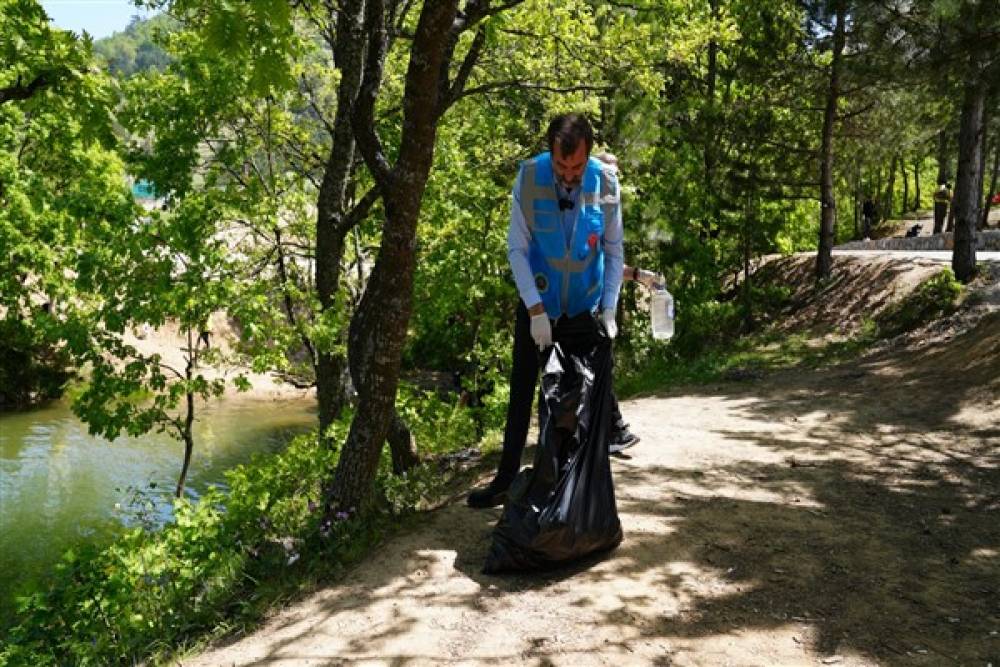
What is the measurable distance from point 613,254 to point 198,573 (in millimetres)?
3260

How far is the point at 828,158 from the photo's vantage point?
15.4 meters

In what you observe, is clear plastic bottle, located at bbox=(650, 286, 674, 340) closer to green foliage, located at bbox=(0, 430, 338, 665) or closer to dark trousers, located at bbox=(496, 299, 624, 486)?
dark trousers, located at bbox=(496, 299, 624, 486)

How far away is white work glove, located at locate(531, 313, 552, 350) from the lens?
407 centimetres

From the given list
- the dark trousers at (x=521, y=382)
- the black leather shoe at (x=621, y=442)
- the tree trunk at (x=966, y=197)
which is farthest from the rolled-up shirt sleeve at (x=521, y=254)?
the tree trunk at (x=966, y=197)

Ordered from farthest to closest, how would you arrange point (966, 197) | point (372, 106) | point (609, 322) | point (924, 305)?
point (924, 305)
point (966, 197)
point (372, 106)
point (609, 322)

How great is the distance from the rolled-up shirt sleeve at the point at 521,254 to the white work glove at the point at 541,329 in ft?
0.27

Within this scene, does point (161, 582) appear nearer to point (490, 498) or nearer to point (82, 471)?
point (490, 498)

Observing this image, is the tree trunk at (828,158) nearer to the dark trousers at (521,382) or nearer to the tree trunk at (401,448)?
the tree trunk at (401,448)

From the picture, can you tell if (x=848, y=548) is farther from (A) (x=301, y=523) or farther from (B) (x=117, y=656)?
(B) (x=117, y=656)

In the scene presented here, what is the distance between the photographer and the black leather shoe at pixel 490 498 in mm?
4902

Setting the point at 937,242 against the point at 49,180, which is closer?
the point at 49,180

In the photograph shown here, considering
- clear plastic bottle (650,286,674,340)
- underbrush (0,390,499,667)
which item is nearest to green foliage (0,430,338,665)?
underbrush (0,390,499,667)

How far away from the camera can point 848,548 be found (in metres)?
4.21

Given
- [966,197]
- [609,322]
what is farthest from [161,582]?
[966,197]
